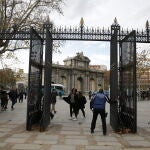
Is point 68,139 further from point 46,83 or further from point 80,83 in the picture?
point 80,83

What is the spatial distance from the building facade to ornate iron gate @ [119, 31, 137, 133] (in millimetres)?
65793

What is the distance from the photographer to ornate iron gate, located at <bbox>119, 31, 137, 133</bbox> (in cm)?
1346

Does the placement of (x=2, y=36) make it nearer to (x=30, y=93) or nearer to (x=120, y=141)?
(x=30, y=93)

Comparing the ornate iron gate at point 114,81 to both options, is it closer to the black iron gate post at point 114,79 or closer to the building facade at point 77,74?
the black iron gate post at point 114,79

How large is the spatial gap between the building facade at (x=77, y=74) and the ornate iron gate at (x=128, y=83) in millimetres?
65793

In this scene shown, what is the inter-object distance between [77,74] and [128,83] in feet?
243

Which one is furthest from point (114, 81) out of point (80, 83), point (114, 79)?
point (80, 83)

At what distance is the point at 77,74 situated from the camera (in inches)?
3484

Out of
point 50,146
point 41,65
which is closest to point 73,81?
point 41,65

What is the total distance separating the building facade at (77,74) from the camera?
8350cm

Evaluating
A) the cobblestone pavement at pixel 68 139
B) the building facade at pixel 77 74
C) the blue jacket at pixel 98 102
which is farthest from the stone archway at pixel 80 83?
the blue jacket at pixel 98 102

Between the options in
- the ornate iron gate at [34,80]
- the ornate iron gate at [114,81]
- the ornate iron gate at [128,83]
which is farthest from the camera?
the ornate iron gate at [114,81]

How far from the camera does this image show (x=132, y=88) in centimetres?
1369

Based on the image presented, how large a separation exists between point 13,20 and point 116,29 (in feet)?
60.0
